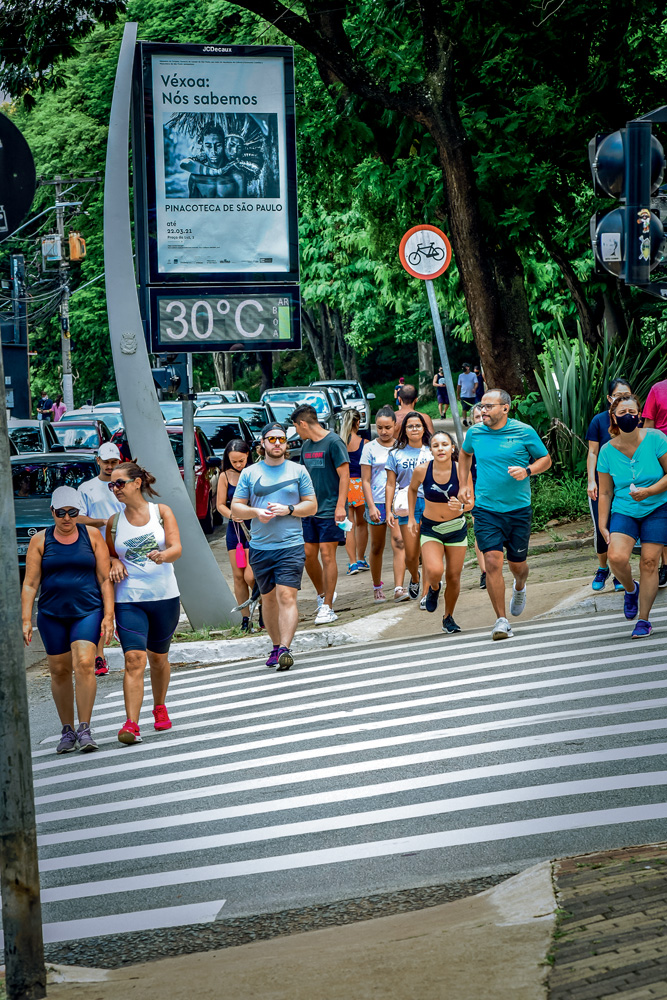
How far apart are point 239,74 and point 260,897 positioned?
374 inches

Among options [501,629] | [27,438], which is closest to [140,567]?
[501,629]

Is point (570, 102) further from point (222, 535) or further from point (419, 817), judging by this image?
point (419, 817)

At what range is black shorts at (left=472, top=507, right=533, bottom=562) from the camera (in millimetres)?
10789

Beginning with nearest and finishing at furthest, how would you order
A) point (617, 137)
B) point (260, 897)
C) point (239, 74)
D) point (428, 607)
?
point (260, 897)
point (617, 137)
point (428, 607)
point (239, 74)

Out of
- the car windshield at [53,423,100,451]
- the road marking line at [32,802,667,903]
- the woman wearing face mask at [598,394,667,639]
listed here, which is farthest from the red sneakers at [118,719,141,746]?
the car windshield at [53,423,100,451]

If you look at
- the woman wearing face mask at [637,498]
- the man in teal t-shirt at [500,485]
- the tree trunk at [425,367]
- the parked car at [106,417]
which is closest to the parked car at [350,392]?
the parked car at [106,417]

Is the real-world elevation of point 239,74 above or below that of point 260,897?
above

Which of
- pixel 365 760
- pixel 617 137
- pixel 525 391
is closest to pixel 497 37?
pixel 525 391

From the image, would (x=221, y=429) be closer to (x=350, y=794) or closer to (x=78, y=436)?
(x=78, y=436)

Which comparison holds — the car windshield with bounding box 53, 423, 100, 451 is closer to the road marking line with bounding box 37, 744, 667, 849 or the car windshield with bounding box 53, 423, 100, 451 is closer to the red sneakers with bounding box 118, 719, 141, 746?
the red sneakers with bounding box 118, 719, 141, 746

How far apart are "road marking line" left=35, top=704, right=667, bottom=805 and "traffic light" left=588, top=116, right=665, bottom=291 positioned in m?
2.75

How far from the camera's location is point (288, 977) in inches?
176

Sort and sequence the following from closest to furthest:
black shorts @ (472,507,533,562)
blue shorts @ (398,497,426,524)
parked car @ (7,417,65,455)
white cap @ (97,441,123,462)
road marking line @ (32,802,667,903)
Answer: road marking line @ (32,802,667,903)
black shorts @ (472,507,533,562)
white cap @ (97,441,123,462)
blue shorts @ (398,497,426,524)
parked car @ (7,417,65,455)

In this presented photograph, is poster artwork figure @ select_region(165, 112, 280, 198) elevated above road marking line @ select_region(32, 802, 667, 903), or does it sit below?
above
